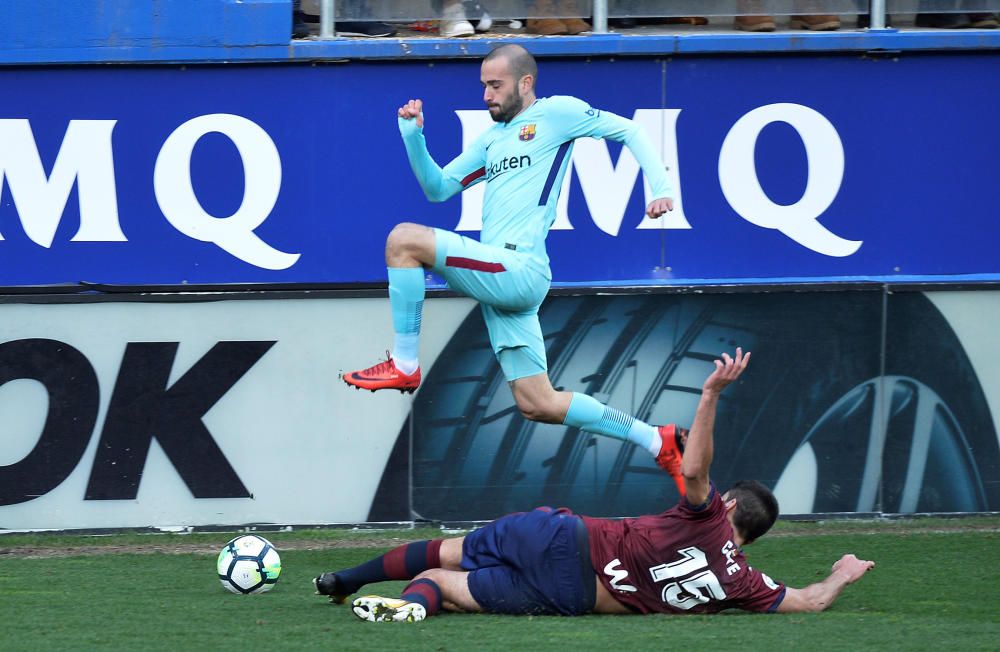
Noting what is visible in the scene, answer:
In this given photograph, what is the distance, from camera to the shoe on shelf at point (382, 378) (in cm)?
619

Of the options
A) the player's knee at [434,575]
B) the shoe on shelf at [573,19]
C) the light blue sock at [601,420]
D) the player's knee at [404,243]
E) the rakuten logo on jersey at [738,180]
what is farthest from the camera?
the shoe on shelf at [573,19]

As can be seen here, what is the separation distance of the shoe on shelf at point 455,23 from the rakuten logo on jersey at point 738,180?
976 millimetres

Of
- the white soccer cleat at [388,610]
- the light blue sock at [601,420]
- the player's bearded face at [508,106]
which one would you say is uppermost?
the player's bearded face at [508,106]

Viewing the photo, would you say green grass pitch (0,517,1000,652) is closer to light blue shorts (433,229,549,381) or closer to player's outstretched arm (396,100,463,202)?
light blue shorts (433,229,549,381)

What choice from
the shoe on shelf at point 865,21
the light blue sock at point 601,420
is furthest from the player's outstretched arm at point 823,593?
the shoe on shelf at point 865,21

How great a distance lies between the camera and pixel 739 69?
857 centimetres

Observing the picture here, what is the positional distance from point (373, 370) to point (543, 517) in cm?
111

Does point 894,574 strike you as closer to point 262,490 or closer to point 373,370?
point 373,370

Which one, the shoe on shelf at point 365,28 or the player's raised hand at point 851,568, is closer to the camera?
the player's raised hand at point 851,568

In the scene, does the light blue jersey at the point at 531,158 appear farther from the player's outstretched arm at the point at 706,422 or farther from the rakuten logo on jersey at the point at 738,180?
the rakuten logo on jersey at the point at 738,180

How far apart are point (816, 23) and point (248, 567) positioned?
502cm

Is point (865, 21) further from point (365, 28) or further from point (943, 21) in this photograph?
point (365, 28)

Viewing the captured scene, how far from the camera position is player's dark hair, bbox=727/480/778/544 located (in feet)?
18.2

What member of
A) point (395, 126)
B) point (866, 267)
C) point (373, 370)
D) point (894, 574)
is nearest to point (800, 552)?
point (894, 574)
